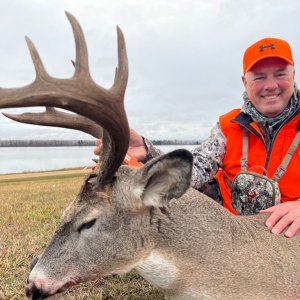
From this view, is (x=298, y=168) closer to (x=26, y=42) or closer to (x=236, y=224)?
(x=236, y=224)

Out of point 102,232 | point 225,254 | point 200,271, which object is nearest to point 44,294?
point 102,232

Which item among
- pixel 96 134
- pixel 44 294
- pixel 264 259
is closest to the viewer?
pixel 44 294

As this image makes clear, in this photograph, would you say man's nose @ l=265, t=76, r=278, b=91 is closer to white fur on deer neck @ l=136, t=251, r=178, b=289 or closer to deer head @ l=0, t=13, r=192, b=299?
deer head @ l=0, t=13, r=192, b=299

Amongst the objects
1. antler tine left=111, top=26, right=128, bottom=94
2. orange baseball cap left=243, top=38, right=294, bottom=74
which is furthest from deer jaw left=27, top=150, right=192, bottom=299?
orange baseball cap left=243, top=38, right=294, bottom=74

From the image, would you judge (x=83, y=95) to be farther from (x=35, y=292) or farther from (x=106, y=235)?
(x=35, y=292)

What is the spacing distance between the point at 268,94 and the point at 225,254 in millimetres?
2395

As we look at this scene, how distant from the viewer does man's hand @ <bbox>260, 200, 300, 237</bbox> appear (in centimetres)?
414

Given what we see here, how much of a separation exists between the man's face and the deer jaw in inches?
93.1

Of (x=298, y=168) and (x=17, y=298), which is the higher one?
(x=298, y=168)

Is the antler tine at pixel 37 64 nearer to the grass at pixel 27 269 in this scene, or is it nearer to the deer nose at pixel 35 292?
the deer nose at pixel 35 292

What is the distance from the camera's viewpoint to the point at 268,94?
5.46 m

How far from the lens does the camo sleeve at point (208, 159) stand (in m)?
5.80

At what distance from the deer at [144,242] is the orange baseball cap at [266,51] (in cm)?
242

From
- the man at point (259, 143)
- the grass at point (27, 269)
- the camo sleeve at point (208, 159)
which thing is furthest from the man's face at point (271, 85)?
the grass at point (27, 269)
